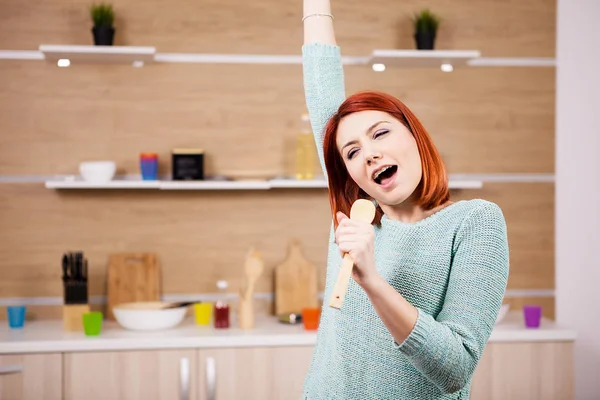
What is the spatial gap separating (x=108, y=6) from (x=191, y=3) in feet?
1.11

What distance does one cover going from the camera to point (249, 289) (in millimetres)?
2900

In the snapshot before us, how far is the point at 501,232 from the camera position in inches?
40.6

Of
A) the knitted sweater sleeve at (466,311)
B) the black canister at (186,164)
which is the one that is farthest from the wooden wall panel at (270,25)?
the knitted sweater sleeve at (466,311)

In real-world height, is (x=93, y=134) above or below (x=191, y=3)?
below

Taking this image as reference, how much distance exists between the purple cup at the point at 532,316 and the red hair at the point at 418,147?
185 centimetres

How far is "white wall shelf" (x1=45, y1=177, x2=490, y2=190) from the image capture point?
291cm

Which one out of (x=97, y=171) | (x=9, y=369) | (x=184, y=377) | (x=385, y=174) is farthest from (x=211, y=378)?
(x=385, y=174)

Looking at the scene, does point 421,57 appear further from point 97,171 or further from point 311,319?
point 97,171

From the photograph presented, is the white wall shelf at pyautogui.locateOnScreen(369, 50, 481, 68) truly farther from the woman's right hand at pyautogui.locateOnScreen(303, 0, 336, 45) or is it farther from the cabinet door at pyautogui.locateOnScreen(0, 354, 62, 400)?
the cabinet door at pyautogui.locateOnScreen(0, 354, 62, 400)

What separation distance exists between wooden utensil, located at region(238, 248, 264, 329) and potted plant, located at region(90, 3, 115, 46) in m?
1.01

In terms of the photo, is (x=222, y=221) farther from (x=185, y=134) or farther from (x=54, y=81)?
(x=54, y=81)

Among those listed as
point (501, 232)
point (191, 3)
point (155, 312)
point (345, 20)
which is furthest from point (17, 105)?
point (501, 232)

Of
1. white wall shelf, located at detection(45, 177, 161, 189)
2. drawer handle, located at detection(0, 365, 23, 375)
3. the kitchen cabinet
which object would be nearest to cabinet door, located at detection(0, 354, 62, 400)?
drawer handle, located at detection(0, 365, 23, 375)

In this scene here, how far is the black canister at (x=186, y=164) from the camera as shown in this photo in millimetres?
2994
